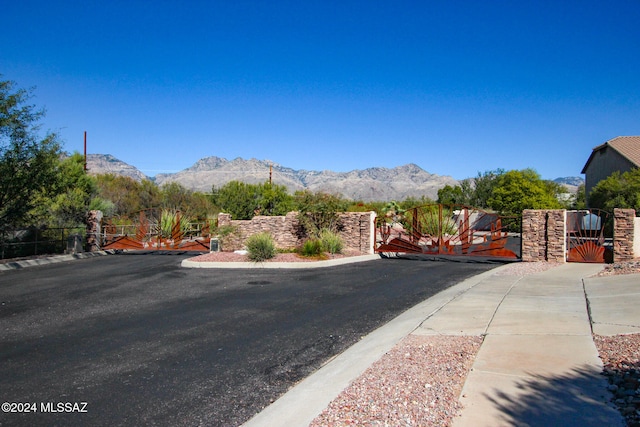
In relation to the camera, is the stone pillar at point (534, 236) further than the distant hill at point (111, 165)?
No

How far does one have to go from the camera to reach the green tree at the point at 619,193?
32.9 metres

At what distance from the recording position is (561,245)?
17656mm

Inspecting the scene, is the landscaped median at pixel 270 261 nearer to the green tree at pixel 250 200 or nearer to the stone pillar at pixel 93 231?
the stone pillar at pixel 93 231

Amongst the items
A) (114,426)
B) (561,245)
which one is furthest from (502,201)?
(114,426)

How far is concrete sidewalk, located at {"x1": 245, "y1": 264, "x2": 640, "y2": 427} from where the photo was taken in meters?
4.69

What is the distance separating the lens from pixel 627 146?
1868 inches

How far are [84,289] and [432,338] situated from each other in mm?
10110

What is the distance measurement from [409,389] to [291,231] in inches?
680

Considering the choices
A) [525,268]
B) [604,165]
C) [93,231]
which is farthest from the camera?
[604,165]

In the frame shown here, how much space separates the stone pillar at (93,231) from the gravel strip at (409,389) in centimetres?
2153

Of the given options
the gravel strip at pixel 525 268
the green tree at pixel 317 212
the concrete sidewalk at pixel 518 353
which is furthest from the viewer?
the green tree at pixel 317 212

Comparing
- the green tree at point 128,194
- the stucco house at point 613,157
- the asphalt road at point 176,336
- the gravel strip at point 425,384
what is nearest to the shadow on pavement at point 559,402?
the gravel strip at point 425,384

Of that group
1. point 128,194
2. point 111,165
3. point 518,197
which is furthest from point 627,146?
point 111,165

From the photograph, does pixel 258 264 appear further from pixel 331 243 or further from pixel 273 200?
pixel 273 200
